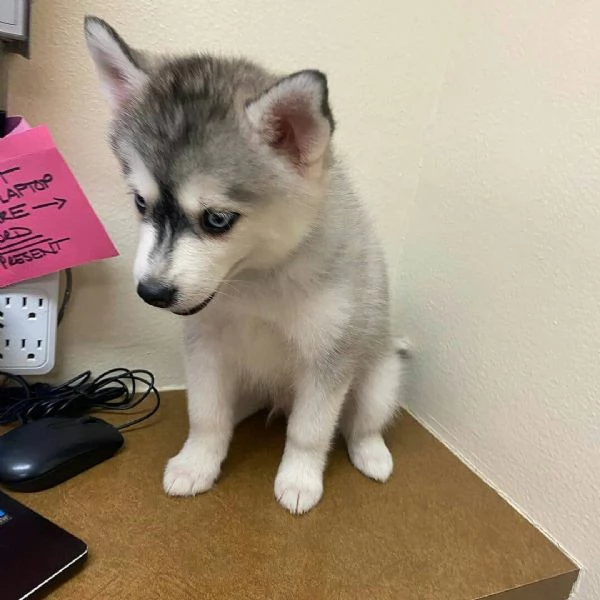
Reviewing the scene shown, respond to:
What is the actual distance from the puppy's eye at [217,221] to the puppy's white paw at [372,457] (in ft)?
1.83

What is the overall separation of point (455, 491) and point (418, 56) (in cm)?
85

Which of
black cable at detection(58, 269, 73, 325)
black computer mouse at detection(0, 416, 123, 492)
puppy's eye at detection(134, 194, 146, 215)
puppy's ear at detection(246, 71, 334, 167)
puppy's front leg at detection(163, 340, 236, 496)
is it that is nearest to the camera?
puppy's ear at detection(246, 71, 334, 167)

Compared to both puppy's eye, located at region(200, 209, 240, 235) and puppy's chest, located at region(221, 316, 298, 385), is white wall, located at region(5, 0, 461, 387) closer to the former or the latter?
puppy's chest, located at region(221, 316, 298, 385)

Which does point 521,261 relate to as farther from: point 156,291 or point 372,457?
point 156,291

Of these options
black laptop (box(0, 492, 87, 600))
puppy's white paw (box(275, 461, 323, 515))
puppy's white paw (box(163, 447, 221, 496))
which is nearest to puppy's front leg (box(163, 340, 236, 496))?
puppy's white paw (box(163, 447, 221, 496))

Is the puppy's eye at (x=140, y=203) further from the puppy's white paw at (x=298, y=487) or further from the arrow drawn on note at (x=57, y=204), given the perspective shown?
the puppy's white paw at (x=298, y=487)

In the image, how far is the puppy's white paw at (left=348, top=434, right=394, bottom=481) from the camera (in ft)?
3.65

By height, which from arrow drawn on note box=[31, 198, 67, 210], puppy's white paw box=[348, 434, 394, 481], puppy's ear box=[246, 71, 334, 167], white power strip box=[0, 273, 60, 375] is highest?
puppy's ear box=[246, 71, 334, 167]

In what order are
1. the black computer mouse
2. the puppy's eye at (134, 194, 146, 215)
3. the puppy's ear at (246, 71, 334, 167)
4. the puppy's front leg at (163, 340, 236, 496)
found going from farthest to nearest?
1. the puppy's front leg at (163, 340, 236, 496)
2. the black computer mouse
3. the puppy's eye at (134, 194, 146, 215)
4. the puppy's ear at (246, 71, 334, 167)

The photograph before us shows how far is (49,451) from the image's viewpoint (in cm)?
94

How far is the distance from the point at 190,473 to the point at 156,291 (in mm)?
390

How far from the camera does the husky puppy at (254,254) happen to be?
0.76m

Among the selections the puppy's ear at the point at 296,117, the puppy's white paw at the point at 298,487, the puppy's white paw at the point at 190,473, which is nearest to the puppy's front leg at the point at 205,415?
the puppy's white paw at the point at 190,473

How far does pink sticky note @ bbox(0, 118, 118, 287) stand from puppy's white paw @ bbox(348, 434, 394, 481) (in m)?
0.57
